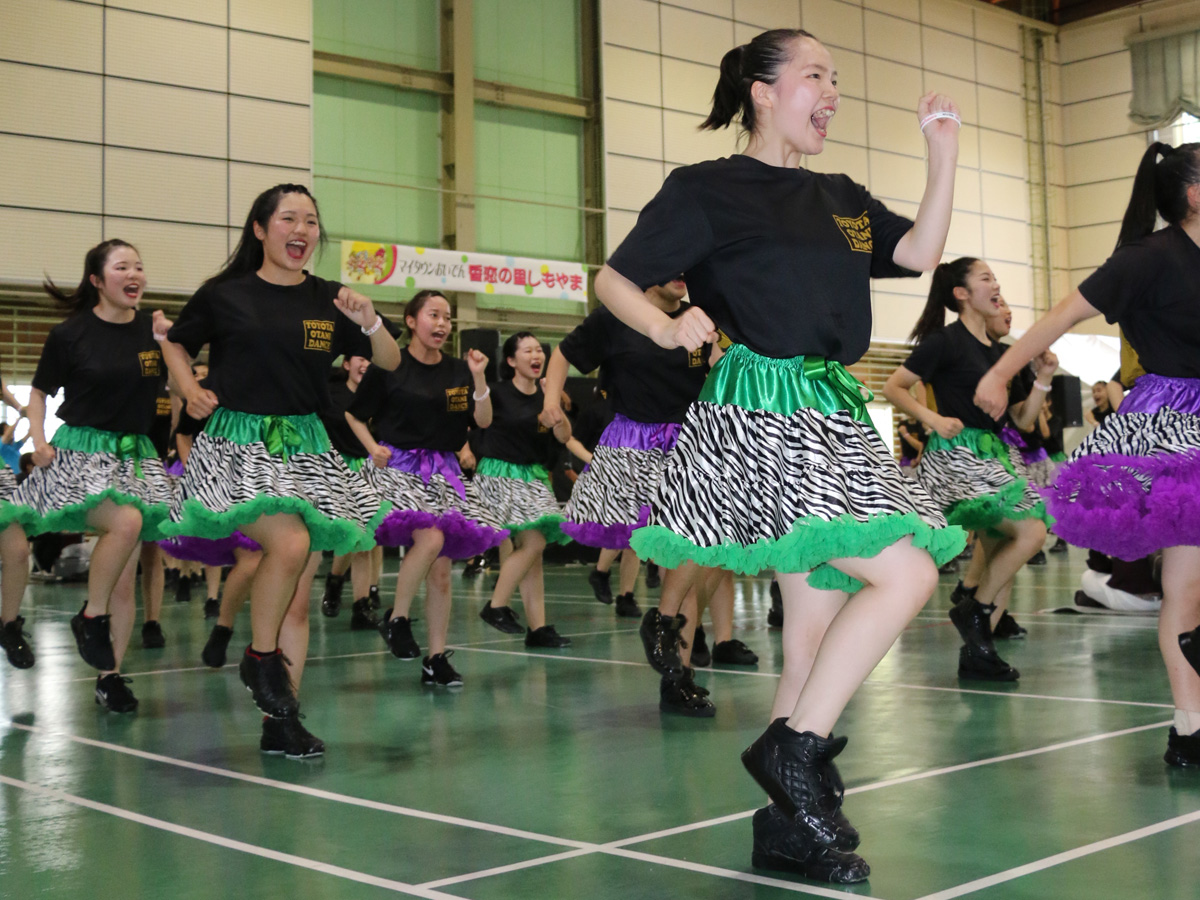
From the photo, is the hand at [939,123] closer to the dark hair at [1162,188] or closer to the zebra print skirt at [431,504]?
the dark hair at [1162,188]

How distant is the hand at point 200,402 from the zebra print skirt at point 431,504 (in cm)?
180

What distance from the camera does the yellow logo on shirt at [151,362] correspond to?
5.08 m

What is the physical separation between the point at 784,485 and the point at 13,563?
4.17m

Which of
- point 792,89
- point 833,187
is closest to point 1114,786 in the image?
point 833,187

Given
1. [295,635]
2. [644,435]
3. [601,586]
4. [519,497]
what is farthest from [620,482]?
[601,586]

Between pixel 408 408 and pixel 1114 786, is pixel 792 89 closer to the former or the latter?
pixel 1114 786

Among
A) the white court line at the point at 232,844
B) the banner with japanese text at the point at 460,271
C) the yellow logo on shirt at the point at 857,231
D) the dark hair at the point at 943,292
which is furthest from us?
the banner with japanese text at the point at 460,271

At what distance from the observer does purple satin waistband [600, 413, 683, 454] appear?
17.6 ft

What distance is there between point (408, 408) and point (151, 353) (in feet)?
3.88

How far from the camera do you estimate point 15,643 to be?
5566mm

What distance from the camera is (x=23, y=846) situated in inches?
111

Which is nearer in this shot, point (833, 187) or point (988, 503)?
point (833, 187)

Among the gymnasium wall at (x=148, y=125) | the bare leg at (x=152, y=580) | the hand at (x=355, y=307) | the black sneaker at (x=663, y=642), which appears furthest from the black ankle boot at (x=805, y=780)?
the gymnasium wall at (x=148, y=125)

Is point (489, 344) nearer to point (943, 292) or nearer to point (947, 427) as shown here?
point (943, 292)
